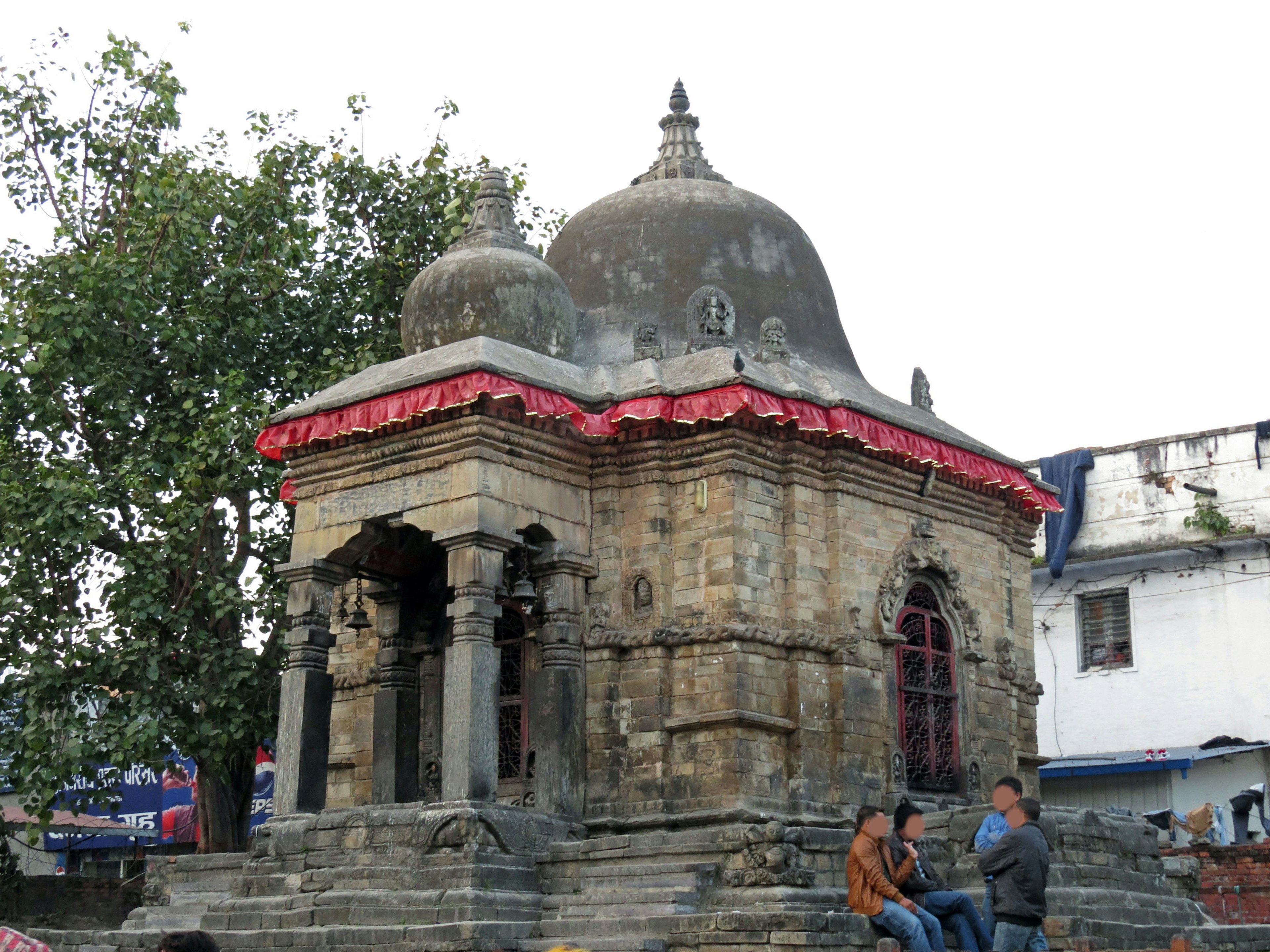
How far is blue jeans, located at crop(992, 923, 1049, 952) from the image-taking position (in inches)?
402

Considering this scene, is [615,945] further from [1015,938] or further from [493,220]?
[493,220]

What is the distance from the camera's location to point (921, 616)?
16.1 metres

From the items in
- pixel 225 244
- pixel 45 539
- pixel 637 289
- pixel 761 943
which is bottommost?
pixel 761 943

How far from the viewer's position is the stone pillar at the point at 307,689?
1496 cm

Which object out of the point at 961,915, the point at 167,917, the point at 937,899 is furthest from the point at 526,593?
the point at 961,915

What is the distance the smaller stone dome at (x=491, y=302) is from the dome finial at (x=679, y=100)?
A: 313cm

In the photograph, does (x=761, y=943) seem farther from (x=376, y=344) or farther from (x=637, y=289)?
(x=376, y=344)

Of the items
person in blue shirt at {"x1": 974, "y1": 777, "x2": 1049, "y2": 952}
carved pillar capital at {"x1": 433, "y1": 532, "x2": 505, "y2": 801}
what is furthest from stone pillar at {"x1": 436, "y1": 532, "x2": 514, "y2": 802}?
person in blue shirt at {"x1": 974, "y1": 777, "x2": 1049, "y2": 952}

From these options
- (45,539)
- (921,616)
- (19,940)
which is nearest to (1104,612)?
(921,616)

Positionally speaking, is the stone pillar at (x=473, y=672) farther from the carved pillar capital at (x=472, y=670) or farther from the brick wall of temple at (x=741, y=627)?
the brick wall of temple at (x=741, y=627)

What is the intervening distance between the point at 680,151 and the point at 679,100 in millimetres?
588

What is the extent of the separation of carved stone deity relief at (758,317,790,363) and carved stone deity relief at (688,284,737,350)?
0.32 metres

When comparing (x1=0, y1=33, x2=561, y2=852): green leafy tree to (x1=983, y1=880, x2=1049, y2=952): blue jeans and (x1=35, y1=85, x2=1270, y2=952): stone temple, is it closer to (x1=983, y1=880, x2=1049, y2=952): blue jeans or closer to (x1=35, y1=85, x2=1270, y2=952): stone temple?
(x1=35, y1=85, x2=1270, y2=952): stone temple

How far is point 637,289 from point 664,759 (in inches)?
203
